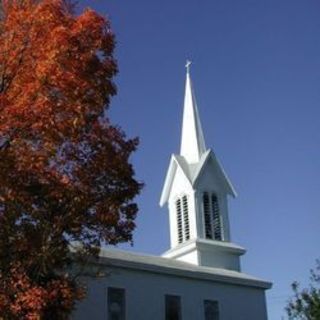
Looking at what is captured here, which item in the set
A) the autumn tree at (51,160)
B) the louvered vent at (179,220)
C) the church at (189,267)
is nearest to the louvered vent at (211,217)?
the church at (189,267)

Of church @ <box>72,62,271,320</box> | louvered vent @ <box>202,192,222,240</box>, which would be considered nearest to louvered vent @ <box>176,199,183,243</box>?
church @ <box>72,62,271,320</box>

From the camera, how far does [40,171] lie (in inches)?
573

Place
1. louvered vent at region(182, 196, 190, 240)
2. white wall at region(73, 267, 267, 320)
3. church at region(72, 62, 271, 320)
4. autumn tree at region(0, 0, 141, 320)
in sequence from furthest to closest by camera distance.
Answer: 1. louvered vent at region(182, 196, 190, 240)
2. church at region(72, 62, 271, 320)
3. white wall at region(73, 267, 267, 320)
4. autumn tree at region(0, 0, 141, 320)

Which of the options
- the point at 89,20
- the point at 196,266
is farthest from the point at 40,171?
the point at 196,266

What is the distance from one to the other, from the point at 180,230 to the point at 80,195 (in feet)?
98.4

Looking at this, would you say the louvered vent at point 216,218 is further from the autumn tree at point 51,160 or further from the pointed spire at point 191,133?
the autumn tree at point 51,160

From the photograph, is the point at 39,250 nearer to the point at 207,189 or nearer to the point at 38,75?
the point at 38,75

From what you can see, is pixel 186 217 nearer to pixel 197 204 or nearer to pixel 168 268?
pixel 197 204

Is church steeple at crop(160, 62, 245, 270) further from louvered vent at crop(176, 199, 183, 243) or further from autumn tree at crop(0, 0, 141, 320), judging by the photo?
autumn tree at crop(0, 0, 141, 320)

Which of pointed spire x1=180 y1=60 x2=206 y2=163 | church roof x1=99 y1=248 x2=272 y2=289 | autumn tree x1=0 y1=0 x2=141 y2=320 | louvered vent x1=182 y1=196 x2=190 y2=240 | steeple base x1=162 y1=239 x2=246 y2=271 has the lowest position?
autumn tree x1=0 y1=0 x2=141 y2=320

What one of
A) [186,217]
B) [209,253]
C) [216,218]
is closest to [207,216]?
[216,218]

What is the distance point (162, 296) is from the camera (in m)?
34.4

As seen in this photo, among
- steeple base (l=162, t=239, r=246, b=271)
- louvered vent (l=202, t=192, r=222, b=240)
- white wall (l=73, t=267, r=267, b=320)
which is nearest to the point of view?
→ white wall (l=73, t=267, r=267, b=320)

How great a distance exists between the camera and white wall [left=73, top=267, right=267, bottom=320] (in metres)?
31.0
